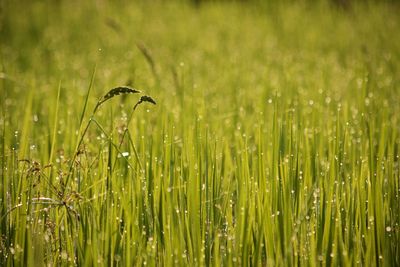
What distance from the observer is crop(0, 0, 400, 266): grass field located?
129 centimetres

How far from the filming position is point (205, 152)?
155cm

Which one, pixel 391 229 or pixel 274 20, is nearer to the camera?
pixel 391 229

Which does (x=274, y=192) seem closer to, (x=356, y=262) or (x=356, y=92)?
(x=356, y=262)

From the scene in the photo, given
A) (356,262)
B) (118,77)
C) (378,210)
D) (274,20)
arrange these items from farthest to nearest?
1. (274,20)
2. (118,77)
3. (378,210)
4. (356,262)

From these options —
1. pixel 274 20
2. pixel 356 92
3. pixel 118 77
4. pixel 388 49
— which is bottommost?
pixel 356 92

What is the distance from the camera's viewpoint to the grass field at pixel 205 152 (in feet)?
4.23

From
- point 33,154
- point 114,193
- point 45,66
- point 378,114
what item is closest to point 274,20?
point 45,66

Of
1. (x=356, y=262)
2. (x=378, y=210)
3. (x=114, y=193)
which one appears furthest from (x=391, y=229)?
(x=114, y=193)

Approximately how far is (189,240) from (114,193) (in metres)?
0.23

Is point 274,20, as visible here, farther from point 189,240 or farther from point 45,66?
point 189,240

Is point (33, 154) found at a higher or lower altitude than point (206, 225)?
higher

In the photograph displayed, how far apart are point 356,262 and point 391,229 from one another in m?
0.18

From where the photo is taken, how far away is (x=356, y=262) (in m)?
1.24

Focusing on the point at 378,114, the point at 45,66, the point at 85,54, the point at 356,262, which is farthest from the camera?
the point at 85,54
